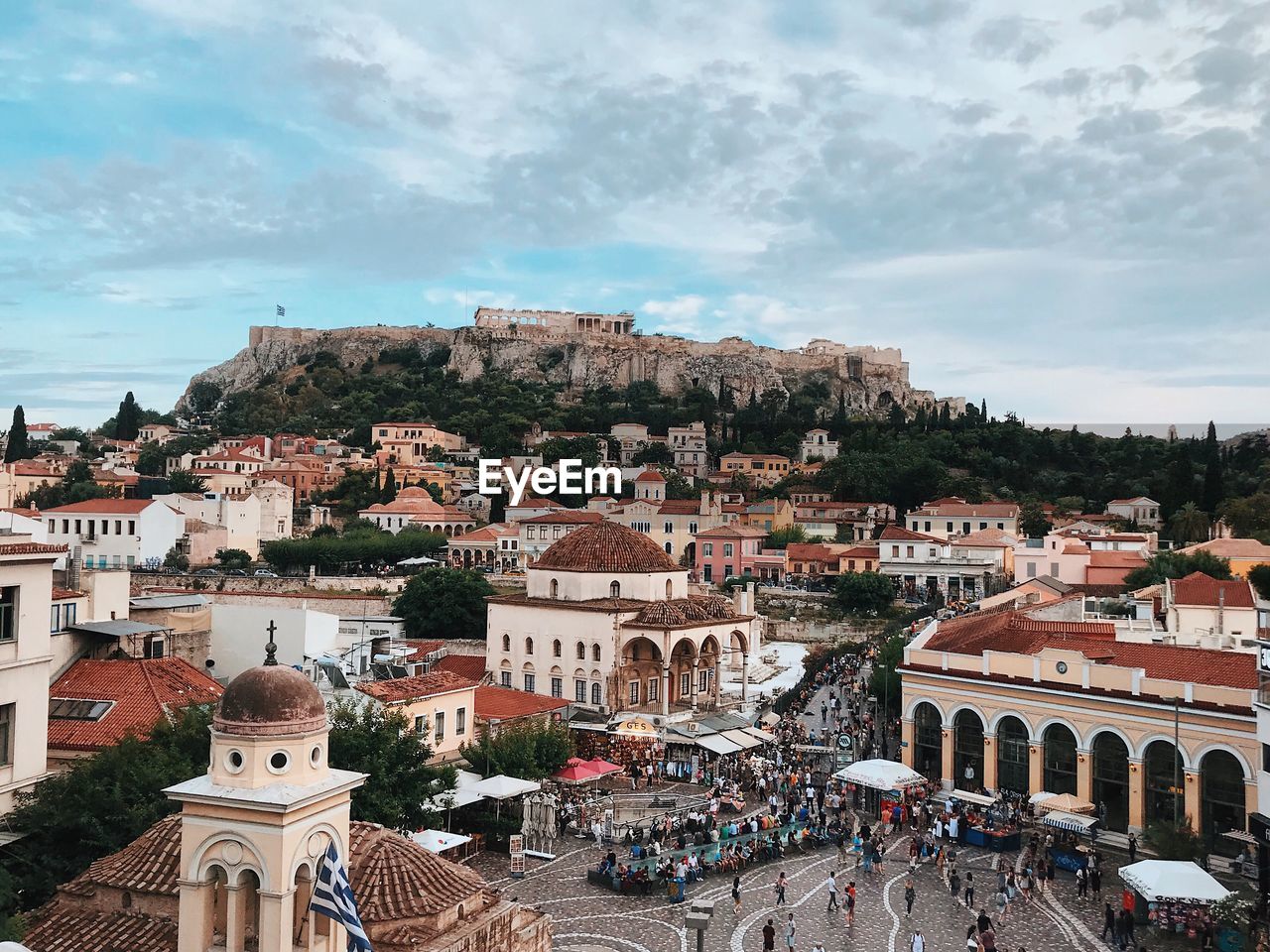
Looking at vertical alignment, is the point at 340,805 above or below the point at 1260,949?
above

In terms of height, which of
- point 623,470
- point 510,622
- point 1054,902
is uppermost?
point 623,470

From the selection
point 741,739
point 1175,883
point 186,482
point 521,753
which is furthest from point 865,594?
point 186,482

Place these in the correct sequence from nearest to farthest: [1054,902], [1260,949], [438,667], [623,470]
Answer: [1260,949] < [1054,902] < [438,667] < [623,470]

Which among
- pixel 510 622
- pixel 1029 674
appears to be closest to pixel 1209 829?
pixel 1029 674

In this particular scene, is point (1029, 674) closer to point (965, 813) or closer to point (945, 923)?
point (965, 813)

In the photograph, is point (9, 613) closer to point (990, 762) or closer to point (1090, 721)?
point (990, 762)
